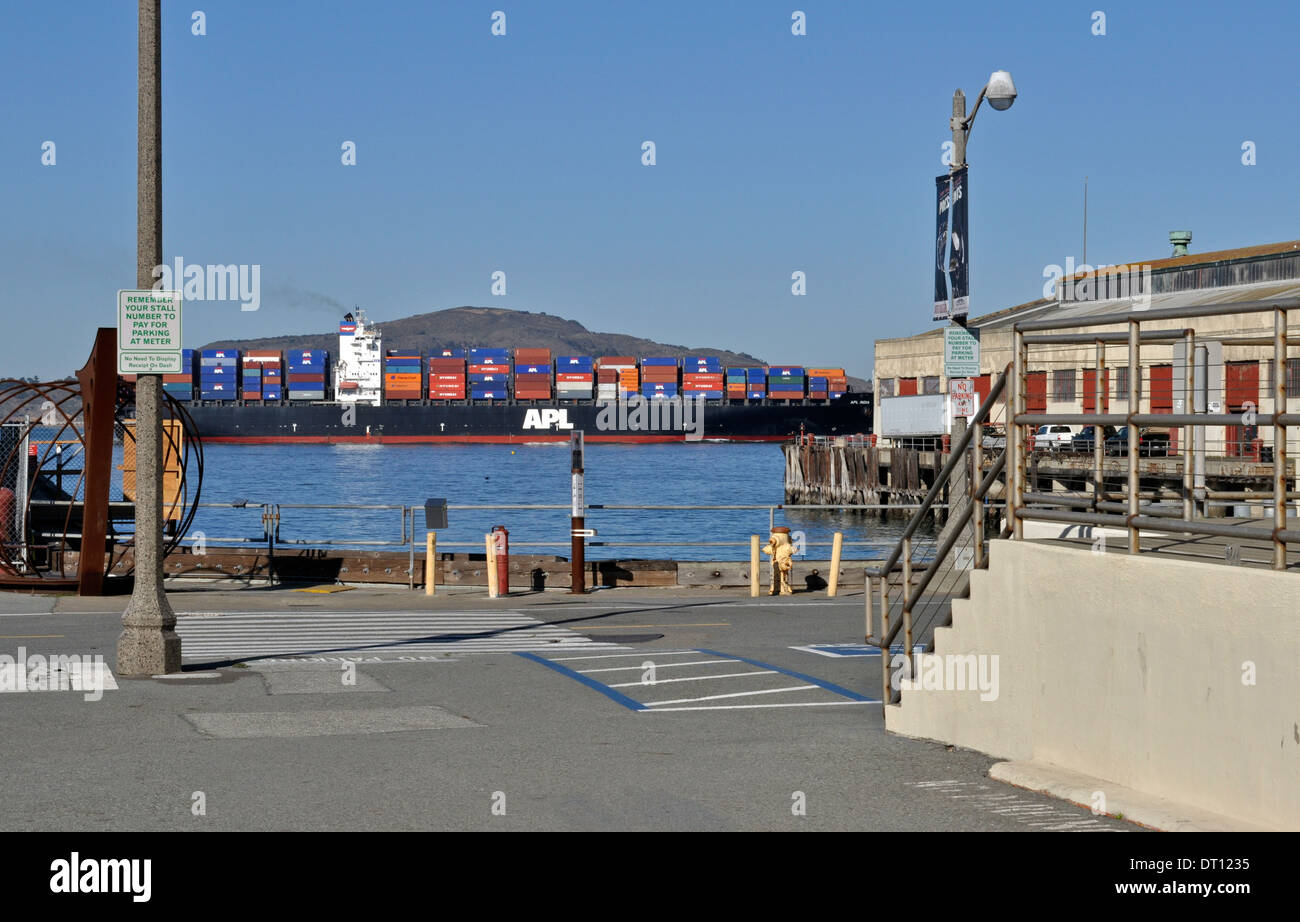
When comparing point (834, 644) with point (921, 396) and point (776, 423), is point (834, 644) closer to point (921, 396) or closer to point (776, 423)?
point (921, 396)

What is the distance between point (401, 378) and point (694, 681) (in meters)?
141

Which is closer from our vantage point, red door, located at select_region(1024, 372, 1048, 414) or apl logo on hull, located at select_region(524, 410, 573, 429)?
red door, located at select_region(1024, 372, 1048, 414)

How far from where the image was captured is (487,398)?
15462cm

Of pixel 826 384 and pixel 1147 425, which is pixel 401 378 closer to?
pixel 826 384

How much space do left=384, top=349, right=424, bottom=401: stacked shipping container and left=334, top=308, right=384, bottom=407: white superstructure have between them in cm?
89

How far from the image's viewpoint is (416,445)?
523 feet

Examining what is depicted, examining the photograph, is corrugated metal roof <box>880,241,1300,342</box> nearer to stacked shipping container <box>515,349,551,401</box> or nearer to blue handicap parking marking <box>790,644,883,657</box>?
blue handicap parking marking <box>790,644,883,657</box>

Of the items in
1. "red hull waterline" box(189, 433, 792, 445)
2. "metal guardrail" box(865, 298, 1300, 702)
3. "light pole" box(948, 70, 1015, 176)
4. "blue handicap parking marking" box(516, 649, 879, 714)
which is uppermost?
"light pole" box(948, 70, 1015, 176)

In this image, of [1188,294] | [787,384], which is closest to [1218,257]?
[1188,294]

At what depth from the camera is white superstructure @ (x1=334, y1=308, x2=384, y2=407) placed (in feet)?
492

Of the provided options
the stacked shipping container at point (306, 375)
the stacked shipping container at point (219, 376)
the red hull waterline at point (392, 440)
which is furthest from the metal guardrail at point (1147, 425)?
the stacked shipping container at point (306, 375)

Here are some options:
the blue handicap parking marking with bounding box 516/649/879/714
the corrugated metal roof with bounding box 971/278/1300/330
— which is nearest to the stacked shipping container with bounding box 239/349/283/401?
the corrugated metal roof with bounding box 971/278/1300/330

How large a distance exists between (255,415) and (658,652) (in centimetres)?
13951
